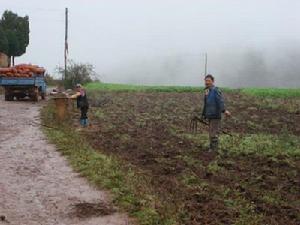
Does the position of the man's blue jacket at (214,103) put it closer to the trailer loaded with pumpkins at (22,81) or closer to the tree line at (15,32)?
the trailer loaded with pumpkins at (22,81)

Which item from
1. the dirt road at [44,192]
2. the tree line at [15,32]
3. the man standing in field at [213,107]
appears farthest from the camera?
the tree line at [15,32]

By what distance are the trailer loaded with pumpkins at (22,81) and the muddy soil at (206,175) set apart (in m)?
11.8

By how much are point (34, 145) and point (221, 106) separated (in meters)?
4.59

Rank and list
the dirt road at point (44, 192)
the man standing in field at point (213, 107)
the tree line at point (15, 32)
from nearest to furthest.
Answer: the dirt road at point (44, 192) < the man standing in field at point (213, 107) < the tree line at point (15, 32)

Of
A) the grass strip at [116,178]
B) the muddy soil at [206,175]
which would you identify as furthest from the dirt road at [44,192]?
the muddy soil at [206,175]

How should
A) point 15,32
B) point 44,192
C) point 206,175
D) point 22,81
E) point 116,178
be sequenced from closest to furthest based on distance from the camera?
point 44,192 → point 116,178 → point 206,175 → point 22,81 → point 15,32

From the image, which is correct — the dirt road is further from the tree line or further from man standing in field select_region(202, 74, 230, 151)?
the tree line

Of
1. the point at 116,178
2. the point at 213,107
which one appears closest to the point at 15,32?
the point at 213,107

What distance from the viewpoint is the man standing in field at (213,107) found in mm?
13242

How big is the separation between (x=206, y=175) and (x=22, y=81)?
20899 mm

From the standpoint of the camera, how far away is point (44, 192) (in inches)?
358

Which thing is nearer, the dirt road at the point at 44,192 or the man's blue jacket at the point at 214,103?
the dirt road at the point at 44,192

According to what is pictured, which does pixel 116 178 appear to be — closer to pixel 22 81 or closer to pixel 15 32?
pixel 22 81

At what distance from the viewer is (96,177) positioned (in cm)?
1000
